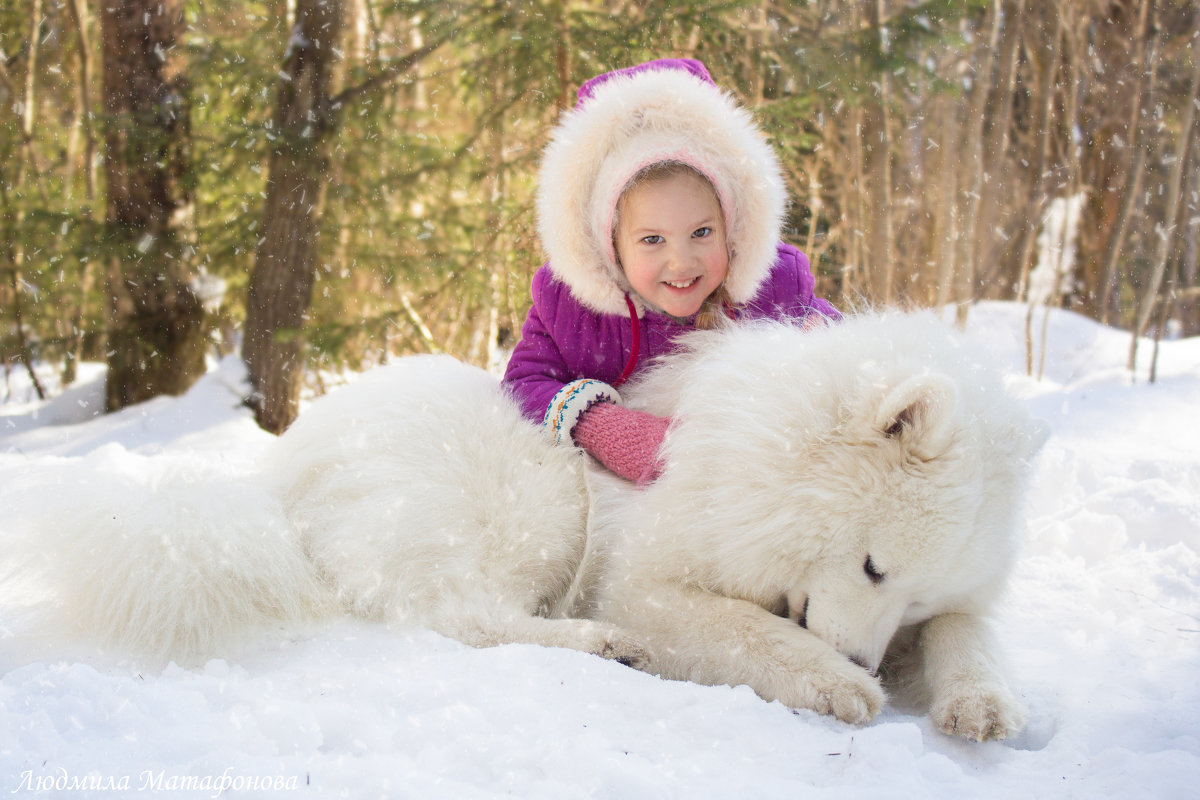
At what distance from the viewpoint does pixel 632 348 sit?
2.84 metres

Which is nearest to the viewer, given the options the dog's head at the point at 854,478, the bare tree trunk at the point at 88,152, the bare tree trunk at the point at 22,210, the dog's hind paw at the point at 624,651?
the dog's head at the point at 854,478

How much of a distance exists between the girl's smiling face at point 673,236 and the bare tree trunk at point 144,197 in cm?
439

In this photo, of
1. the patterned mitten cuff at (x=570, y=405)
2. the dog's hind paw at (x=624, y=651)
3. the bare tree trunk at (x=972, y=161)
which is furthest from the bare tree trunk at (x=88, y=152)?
the bare tree trunk at (x=972, y=161)

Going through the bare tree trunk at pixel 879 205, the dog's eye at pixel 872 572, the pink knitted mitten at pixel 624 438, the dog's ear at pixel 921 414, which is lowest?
the dog's eye at pixel 872 572

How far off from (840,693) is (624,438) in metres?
0.98

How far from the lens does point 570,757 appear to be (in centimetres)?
146

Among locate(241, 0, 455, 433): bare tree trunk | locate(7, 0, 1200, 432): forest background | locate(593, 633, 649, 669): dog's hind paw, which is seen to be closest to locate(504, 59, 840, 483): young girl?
locate(593, 633, 649, 669): dog's hind paw

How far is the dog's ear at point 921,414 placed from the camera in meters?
1.83

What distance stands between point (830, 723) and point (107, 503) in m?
1.95

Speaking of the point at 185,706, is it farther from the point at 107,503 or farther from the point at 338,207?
the point at 338,207

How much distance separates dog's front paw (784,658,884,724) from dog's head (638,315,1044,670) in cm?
14

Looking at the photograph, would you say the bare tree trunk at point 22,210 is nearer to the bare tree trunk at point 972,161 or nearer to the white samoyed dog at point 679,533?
the white samoyed dog at point 679,533

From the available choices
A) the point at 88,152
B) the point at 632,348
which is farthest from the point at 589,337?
the point at 88,152

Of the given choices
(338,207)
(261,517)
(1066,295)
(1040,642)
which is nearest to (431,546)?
(261,517)
